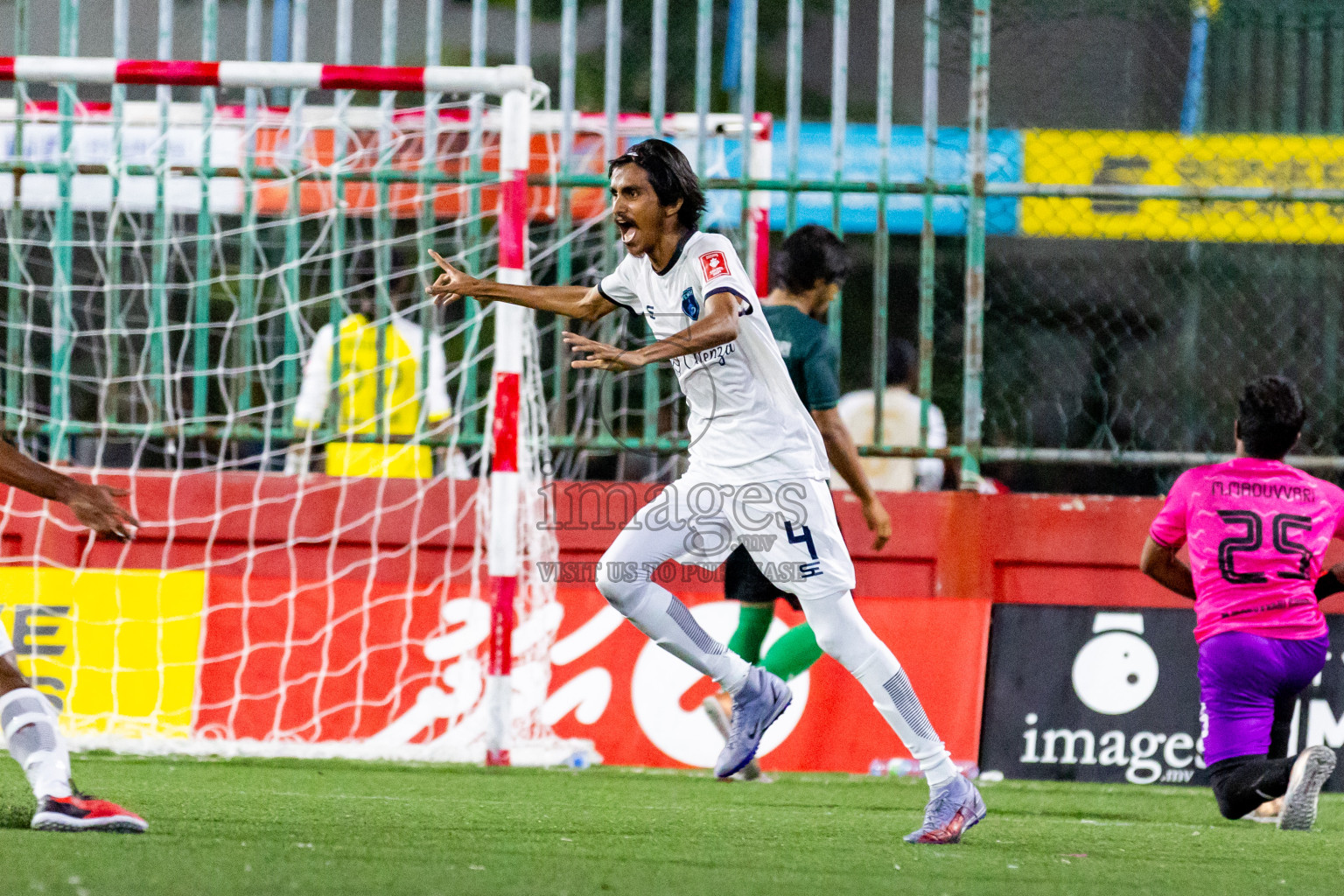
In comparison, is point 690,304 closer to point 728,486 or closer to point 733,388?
point 733,388

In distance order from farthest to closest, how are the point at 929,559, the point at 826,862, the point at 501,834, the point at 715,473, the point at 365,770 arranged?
the point at 929,559, the point at 365,770, the point at 715,473, the point at 501,834, the point at 826,862

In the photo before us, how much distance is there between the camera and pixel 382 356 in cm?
786

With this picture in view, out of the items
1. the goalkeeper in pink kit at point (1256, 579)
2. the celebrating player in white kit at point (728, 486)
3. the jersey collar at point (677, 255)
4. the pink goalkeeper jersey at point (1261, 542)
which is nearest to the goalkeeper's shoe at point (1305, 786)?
the goalkeeper in pink kit at point (1256, 579)

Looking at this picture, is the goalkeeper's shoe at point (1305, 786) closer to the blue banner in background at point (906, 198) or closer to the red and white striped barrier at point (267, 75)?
the blue banner in background at point (906, 198)

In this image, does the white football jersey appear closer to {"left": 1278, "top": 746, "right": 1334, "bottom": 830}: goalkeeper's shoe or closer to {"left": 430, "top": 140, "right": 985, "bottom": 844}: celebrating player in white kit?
{"left": 430, "top": 140, "right": 985, "bottom": 844}: celebrating player in white kit

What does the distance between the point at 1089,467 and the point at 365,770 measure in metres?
3.74

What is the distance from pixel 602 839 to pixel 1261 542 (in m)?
2.46

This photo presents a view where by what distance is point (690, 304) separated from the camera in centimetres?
476

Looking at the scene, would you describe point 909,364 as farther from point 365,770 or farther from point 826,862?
point 826,862

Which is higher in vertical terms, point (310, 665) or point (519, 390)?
point (519, 390)

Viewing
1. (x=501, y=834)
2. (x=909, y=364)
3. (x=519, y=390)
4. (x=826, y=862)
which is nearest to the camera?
(x=826, y=862)

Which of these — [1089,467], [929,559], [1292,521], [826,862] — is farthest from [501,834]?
[1089,467]

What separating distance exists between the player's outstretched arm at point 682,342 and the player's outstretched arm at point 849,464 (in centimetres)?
162

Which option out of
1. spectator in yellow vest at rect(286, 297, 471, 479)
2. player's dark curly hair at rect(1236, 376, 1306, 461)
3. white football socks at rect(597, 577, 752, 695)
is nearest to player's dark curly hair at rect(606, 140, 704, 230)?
white football socks at rect(597, 577, 752, 695)
